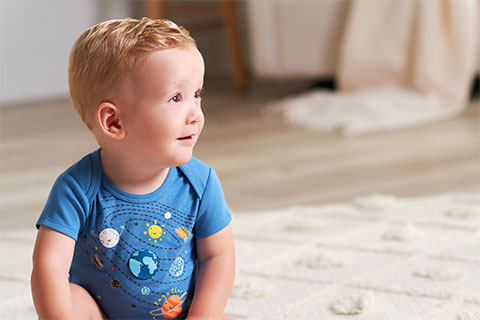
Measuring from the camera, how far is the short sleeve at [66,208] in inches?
23.9

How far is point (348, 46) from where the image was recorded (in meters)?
2.15

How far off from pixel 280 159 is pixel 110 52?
1055mm

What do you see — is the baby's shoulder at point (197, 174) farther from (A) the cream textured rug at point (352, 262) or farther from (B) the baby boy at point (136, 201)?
(A) the cream textured rug at point (352, 262)

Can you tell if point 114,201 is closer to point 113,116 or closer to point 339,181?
point 113,116

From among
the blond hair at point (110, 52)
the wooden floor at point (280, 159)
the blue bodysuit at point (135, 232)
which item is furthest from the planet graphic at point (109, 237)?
the wooden floor at point (280, 159)

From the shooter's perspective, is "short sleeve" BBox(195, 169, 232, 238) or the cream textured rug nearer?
"short sleeve" BBox(195, 169, 232, 238)

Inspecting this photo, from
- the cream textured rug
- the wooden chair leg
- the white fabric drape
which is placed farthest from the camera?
the wooden chair leg

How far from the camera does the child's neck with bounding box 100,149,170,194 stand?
2.07 ft

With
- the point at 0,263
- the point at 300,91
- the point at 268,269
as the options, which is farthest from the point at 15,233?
the point at 300,91

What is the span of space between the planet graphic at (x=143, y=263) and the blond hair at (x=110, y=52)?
0.14 metres

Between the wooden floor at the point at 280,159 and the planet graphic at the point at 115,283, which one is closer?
the planet graphic at the point at 115,283

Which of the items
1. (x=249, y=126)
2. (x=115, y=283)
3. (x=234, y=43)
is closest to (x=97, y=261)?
(x=115, y=283)

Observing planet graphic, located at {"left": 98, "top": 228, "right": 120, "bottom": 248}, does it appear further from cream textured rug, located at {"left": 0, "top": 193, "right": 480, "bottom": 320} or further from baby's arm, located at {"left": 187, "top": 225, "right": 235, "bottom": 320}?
cream textured rug, located at {"left": 0, "top": 193, "right": 480, "bottom": 320}

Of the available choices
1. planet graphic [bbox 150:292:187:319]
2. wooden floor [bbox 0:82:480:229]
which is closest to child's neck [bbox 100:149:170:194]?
planet graphic [bbox 150:292:187:319]
